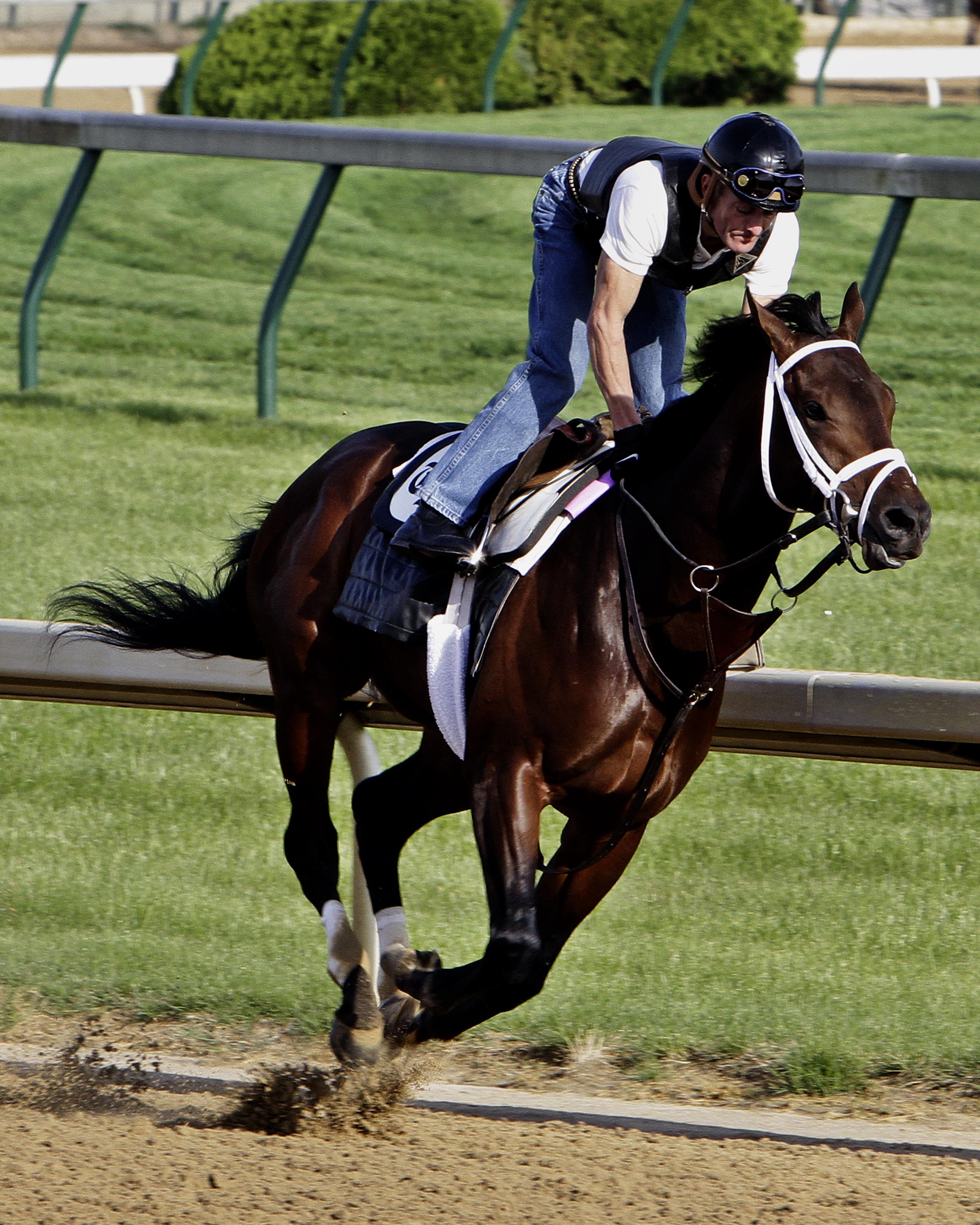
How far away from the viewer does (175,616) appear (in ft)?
16.3

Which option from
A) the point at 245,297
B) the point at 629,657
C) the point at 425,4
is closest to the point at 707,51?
the point at 425,4

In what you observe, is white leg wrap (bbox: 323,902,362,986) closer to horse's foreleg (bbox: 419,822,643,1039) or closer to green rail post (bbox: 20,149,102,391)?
Answer: horse's foreleg (bbox: 419,822,643,1039)

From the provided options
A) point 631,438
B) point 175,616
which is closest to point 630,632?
point 631,438

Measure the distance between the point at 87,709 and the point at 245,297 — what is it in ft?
19.2

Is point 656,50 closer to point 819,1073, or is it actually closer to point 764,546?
point 819,1073

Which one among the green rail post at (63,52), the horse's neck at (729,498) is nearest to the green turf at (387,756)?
the horse's neck at (729,498)

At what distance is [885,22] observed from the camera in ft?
93.0

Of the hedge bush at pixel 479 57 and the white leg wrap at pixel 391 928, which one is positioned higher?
the hedge bush at pixel 479 57

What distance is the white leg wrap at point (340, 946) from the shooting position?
4.44 meters

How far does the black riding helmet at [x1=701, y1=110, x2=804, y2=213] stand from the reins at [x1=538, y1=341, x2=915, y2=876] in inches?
17.1

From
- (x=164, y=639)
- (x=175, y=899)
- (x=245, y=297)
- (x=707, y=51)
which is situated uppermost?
(x=707, y=51)

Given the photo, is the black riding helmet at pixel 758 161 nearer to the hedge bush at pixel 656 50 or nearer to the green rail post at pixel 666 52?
the green rail post at pixel 666 52

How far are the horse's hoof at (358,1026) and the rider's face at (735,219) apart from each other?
2.02 m

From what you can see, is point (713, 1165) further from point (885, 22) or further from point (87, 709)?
point (885, 22)
